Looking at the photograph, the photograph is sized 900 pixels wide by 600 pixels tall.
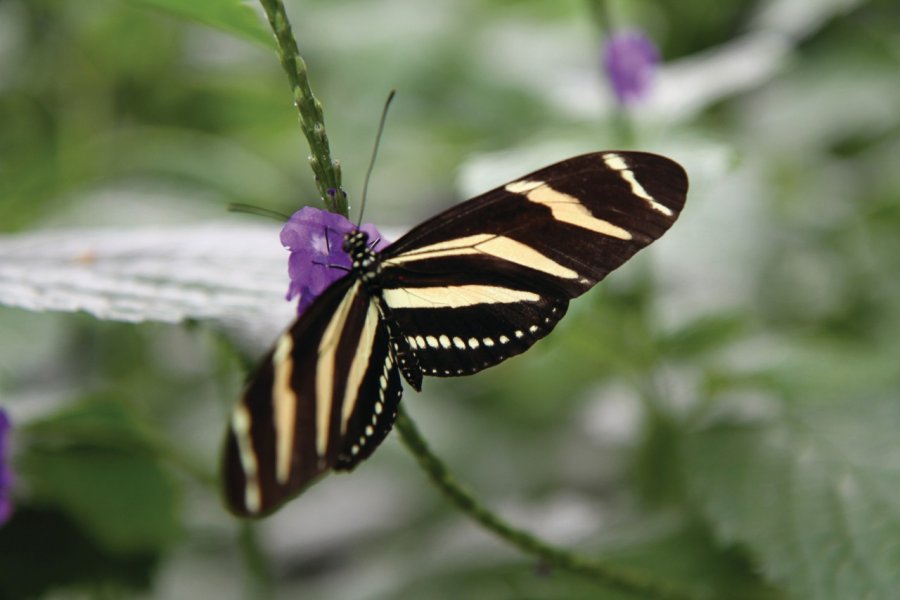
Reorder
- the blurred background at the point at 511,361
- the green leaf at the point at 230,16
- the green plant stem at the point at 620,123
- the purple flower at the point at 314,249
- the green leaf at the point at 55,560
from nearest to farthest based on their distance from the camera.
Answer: the purple flower at the point at 314,249
the green leaf at the point at 230,16
the blurred background at the point at 511,361
the green leaf at the point at 55,560
the green plant stem at the point at 620,123

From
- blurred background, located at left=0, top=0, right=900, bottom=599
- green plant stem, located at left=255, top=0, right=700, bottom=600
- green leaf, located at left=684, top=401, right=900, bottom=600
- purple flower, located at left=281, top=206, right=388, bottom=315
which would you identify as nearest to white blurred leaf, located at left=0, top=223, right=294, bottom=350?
blurred background, located at left=0, top=0, right=900, bottom=599

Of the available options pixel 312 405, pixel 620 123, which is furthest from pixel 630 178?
pixel 620 123

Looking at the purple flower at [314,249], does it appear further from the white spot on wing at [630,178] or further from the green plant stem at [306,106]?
the white spot on wing at [630,178]

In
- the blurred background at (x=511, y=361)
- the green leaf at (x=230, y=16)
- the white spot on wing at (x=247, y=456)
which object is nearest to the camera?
the white spot on wing at (x=247, y=456)

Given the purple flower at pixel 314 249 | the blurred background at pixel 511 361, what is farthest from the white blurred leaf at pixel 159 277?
the purple flower at pixel 314 249

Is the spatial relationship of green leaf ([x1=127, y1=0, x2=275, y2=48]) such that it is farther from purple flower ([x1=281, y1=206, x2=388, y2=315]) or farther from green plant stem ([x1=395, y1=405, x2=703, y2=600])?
green plant stem ([x1=395, y1=405, x2=703, y2=600])

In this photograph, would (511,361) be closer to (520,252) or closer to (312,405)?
(520,252)
